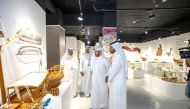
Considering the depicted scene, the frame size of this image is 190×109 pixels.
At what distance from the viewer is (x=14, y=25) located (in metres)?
2.92

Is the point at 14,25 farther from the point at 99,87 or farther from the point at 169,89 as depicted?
the point at 169,89

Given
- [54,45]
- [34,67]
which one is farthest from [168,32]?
[34,67]

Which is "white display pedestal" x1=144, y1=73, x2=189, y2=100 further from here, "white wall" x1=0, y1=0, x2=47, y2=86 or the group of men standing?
"white wall" x1=0, y1=0, x2=47, y2=86

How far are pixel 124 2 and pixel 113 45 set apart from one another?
216cm

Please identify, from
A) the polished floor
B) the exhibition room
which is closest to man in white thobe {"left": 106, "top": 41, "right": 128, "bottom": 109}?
the exhibition room

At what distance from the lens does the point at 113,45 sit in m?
5.36

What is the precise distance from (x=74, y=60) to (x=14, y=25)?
5.17m

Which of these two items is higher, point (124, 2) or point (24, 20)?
point (124, 2)

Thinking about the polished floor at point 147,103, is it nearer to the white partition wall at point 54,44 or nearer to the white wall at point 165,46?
the white partition wall at point 54,44

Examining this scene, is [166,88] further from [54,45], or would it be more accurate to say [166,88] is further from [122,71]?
[54,45]

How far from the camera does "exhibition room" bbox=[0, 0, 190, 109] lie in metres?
2.62

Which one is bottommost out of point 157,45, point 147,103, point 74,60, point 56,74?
point 147,103

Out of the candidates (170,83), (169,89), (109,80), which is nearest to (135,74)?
(169,89)

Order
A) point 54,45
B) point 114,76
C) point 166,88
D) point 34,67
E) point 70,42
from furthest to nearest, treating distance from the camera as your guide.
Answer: point 70,42 < point 166,88 < point 54,45 < point 114,76 < point 34,67
